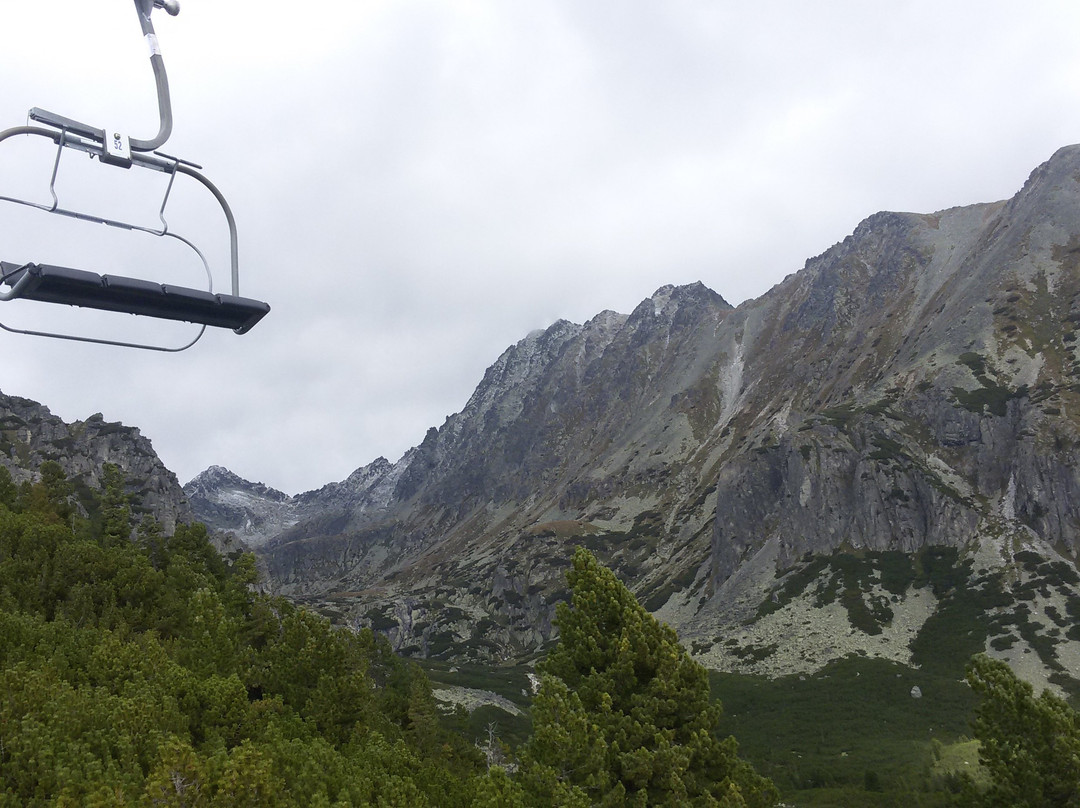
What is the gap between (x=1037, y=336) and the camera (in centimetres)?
13350

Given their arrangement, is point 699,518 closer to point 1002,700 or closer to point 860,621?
point 860,621

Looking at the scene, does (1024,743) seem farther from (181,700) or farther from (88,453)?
(88,453)

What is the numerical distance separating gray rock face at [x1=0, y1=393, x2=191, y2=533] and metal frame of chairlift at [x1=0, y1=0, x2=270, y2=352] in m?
102

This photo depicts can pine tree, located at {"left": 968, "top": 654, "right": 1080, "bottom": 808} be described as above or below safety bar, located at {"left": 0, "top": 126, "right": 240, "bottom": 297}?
below

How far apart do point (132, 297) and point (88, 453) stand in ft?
489

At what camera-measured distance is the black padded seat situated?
711 cm

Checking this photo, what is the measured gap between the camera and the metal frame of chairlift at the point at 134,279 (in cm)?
714

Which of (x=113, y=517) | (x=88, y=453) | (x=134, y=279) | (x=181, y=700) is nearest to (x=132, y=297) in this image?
(x=134, y=279)

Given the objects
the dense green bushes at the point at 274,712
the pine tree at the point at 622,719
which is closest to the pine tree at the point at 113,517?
the dense green bushes at the point at 274,712

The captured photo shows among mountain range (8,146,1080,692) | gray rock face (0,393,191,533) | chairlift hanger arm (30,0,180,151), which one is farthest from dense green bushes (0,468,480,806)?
mountain range (8,146,1080,692)

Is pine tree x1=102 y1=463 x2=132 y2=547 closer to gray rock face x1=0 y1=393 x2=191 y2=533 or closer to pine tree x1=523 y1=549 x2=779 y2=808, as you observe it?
gray rock face x1=0 y1=393 x2=191 y2=533

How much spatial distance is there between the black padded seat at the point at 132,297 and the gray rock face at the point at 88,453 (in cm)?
10147

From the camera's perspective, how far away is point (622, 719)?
2214 cm

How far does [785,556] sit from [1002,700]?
110 m
